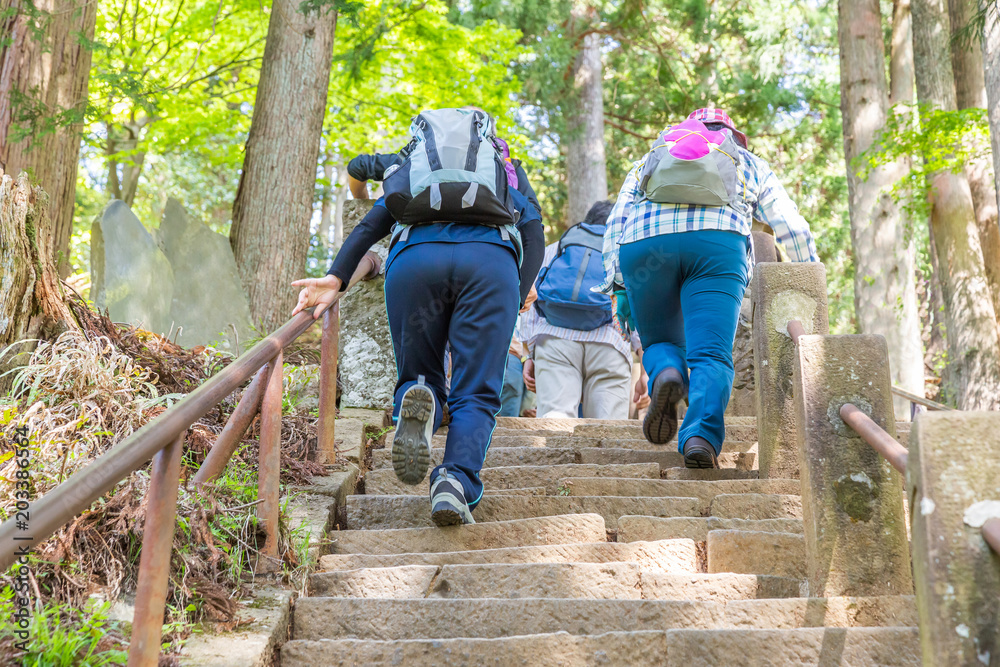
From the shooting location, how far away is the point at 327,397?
409cm

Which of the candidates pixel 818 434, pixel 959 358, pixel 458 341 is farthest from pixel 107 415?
pixel 959 358

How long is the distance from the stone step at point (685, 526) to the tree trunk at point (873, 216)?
9.22 metres

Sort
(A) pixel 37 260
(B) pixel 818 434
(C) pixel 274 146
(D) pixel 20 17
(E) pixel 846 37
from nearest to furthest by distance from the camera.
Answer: (B) pixel 818 434, (A) pixel 37 260, (D) pixel 20 17, (C) pixel 274 146, (E) pixel 846 37

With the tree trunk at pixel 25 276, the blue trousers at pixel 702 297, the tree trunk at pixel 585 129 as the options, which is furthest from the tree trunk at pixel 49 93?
the tree trunk at pixel 585 129

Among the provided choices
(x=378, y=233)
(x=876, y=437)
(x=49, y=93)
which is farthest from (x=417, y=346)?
(x=49, y=93)

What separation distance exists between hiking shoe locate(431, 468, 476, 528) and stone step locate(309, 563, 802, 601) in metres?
0.26

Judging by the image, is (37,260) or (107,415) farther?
(37,260)

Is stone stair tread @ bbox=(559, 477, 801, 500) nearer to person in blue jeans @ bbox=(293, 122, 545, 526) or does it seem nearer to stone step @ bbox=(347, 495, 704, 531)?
stone step @ bbox=(347, 495, 704, 531)

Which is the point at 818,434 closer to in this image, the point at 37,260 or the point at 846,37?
the point at 37,260

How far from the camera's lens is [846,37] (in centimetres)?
1191

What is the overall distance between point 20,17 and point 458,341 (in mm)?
4581

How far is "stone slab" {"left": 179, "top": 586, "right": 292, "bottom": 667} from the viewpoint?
220 centimetres

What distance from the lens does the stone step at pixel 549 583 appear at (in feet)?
9.46

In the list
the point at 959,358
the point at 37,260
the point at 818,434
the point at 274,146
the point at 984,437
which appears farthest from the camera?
Result: the point at 959,358
